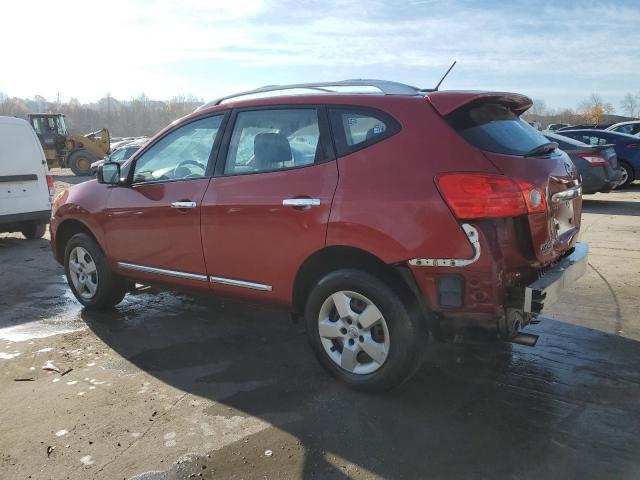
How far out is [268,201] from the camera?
379cm

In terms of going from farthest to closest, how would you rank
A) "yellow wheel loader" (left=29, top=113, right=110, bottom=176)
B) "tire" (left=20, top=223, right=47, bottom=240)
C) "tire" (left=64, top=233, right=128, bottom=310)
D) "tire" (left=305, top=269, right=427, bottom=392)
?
1. "yellow wheel loader" (left=29, top=113, right=110, bottom=176)
2. "tire" (left=20, top=223, right=47, bottom=240)
3. "tire" (left=64, top=233, right=128, bottom=310)
4. "tire" (left=305, top=269, right=427, bottom=392)

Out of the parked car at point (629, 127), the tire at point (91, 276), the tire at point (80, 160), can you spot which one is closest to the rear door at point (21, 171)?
the tire at point (91, 276)

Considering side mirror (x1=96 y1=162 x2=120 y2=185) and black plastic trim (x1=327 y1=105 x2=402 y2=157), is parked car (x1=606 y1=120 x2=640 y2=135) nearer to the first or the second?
black plastic trim (x1=327 y1=105 x2=402 y2=157)

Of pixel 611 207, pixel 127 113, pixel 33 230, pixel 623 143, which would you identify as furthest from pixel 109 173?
pixel 127 113

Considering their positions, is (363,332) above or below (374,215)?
below

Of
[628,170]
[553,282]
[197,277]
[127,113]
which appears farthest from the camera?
[127,113]

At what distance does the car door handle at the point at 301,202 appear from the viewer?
3562 millimetres

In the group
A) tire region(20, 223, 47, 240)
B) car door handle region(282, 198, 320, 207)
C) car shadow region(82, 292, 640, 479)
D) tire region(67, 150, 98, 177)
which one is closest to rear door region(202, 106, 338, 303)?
car door handle region(282, 198, 320, 207)

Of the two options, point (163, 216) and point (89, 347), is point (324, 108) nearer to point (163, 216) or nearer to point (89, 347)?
point (163, 216)

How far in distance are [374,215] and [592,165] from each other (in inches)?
379

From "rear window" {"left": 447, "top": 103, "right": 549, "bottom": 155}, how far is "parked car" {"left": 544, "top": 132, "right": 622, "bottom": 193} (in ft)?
27.5

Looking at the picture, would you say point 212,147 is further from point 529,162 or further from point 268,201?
point 529,162

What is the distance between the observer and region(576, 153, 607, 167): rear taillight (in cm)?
1131

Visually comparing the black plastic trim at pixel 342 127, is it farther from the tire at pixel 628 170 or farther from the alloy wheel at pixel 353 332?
the tire at pixel 628 170
